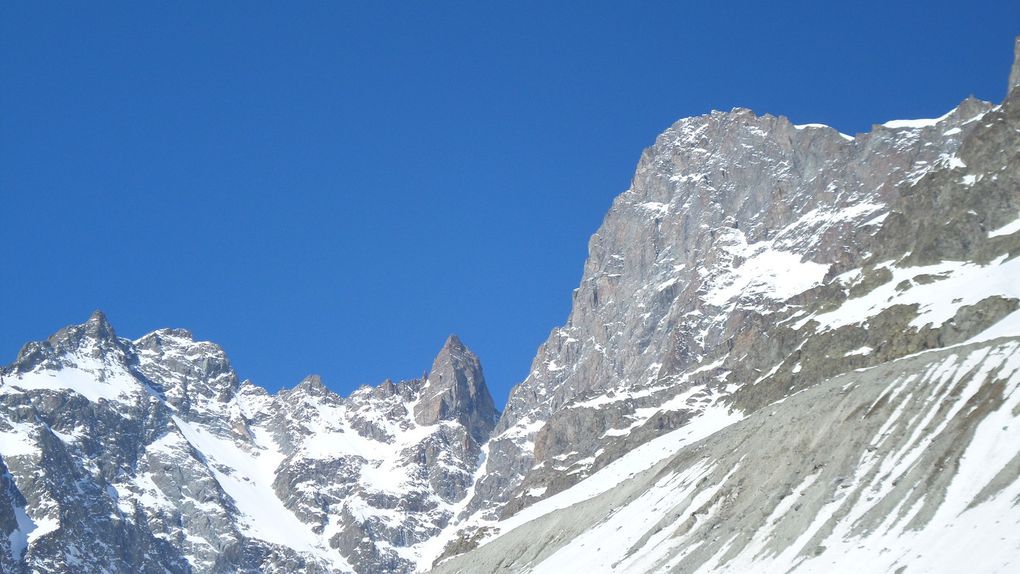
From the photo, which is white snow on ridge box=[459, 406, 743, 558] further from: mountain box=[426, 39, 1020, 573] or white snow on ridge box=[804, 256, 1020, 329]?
white snow on ridge box=[804, 256, 1020, 329]

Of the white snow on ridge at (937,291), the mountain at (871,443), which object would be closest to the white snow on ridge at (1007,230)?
the mountain at (871,443)

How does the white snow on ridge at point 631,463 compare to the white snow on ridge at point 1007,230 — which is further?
the white snow on ridge at point 631,463

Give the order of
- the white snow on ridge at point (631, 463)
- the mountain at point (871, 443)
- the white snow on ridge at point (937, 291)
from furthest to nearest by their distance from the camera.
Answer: the white snow on ridge at point (631, 463)
the white snow on ridge at point (937, 291)
the mountain at point (871, 443)

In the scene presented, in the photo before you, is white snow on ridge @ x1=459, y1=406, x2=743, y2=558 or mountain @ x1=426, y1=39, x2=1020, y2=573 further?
white snow on ridge @ x1=459, y1=406, x2=743, y2=558

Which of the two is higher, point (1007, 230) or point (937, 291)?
point (1007, 230)

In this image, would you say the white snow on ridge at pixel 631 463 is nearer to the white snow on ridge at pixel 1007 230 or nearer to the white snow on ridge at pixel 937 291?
the white snow on ridge at pixel 937 291

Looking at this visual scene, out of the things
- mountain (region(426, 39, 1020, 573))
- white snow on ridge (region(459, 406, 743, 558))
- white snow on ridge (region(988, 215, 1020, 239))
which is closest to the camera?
mountain (region(426, 39, 1020, 573))

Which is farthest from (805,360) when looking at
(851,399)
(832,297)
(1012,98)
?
(851,399)

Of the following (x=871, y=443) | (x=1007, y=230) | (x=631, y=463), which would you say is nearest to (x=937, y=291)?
(x=1007, y=230)

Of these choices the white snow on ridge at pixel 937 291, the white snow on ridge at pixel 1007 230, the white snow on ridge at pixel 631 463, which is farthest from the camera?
the white snow on ridge at pixel 631 463

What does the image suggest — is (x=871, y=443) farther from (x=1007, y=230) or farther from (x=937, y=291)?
(x=1007, y=230)

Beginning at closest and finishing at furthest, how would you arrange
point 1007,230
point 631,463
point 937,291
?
point 937,291, point 1007,230, point 631,463

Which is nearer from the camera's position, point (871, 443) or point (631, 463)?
point (871, 443)

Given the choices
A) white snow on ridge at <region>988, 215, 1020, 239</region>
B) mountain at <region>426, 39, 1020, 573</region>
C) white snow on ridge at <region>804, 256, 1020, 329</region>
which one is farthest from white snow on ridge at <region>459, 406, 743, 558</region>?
white snow on ridge at <region>988, 215, 1020, 239</region>
